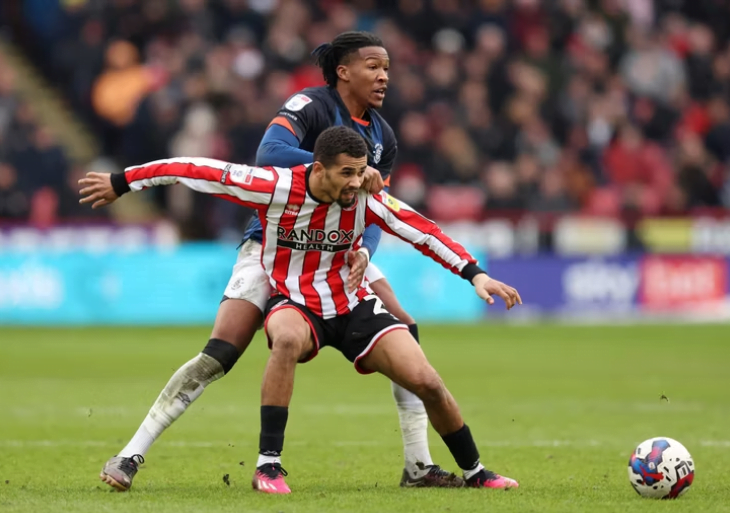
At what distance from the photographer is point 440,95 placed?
20328 mm

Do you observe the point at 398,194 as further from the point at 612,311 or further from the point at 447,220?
the point at 612,311

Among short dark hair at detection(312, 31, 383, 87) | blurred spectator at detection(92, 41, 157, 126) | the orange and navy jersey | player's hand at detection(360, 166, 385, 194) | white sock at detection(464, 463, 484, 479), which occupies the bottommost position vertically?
white sock at detection(464, 463, 484, 479)

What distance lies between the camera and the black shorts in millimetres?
6344

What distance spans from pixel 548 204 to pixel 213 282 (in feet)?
17.6

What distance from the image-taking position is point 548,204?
19.5 meters

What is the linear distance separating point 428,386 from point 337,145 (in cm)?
127

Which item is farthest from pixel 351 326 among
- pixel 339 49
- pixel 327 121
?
pixel 339 49

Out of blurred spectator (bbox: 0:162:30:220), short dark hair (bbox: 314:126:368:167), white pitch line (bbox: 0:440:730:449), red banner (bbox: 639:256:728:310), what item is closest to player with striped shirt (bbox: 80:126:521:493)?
short dark hair (bbox: 314:126:368:167)

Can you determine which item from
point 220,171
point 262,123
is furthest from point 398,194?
point 220,171

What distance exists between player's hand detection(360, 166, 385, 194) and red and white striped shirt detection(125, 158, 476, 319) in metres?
0.07

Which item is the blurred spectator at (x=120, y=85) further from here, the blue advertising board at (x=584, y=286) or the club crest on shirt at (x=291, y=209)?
the club crest on shirt at (x=291, y=209)

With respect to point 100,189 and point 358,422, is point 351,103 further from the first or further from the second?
point 358,422

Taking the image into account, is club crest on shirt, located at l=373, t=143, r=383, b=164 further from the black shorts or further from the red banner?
the red banner

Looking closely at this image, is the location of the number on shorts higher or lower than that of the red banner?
lower
